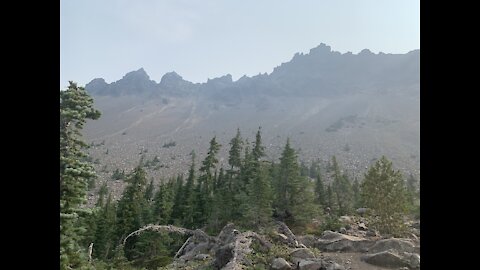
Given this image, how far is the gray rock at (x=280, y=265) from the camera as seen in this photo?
568 inches

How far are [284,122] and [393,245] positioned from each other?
134 metres

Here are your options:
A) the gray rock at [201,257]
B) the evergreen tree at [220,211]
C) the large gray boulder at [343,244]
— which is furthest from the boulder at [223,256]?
the evergreen tree at [220,211]

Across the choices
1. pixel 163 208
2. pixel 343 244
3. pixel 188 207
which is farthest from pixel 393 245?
pixel 163 208

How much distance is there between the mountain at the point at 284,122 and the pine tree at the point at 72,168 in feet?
243

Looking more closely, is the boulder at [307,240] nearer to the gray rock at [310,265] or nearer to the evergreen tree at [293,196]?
the evergreen tree at [293,196]

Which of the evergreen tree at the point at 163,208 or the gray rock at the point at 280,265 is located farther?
the evergreen tree at the point at 163,208

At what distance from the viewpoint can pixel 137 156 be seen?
359 ft

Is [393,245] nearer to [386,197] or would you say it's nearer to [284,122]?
[386,197]

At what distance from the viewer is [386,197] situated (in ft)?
65.8
